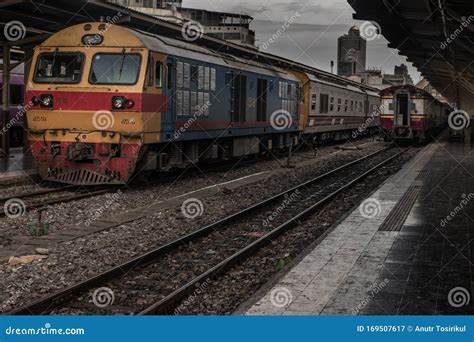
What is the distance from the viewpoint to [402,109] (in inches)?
1382

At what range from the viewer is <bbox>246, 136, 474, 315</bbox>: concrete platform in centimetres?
627

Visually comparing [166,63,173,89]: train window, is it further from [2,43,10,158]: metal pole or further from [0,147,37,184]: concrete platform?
[2,43,10,158]: metal pole

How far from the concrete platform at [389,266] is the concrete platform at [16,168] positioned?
25.4ft

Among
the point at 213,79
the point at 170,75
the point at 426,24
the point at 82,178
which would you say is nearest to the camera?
the point at 82,178

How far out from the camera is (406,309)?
20.0 feet

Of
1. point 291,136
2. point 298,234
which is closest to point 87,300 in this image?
point 298,234

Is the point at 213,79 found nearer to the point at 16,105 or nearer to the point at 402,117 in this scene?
the point at 16,105

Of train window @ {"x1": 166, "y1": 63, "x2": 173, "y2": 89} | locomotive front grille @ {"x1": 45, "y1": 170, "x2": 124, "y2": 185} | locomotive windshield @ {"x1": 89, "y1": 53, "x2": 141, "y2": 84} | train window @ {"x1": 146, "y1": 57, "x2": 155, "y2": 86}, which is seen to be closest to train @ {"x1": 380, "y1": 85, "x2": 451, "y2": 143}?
train window @ {"x1": 166, "y1": 63, "x2": 173, "y2": 89}

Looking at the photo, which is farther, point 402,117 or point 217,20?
point 217,20

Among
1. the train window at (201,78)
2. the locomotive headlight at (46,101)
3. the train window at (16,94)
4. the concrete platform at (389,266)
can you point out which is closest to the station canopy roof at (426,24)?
the concrete platform at (389,266)

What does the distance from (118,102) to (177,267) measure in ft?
20.5

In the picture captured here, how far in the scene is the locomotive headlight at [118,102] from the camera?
1347 centimetres

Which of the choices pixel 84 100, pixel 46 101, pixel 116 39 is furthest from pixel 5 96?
pixel 116 39

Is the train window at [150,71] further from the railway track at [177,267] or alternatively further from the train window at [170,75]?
the railway track at [177,267]
